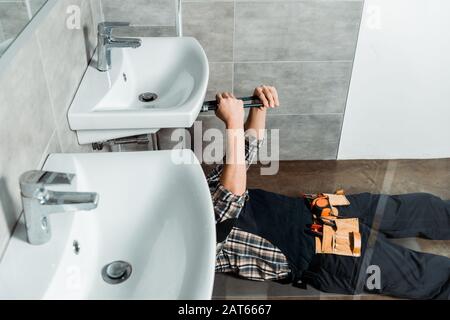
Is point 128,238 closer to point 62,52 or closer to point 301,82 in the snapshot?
point 62,52

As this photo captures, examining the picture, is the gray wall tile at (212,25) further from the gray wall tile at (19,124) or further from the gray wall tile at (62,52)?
the gray wall tile at (19,124)

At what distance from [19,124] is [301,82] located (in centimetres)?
→ 162

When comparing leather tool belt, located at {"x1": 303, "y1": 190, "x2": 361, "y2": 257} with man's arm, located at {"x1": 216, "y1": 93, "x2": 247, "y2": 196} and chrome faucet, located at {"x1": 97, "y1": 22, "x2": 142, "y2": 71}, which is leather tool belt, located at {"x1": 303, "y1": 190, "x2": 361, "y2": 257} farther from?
chrome faucet, located at {"x1": 97, "y1": 22, "x2": 142, "y2": 71}

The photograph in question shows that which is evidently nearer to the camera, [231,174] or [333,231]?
[231,174]

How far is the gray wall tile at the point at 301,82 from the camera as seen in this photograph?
2.23 metres

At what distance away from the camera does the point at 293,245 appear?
1499 millimetres

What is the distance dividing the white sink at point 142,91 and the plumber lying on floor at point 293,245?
0.18 m

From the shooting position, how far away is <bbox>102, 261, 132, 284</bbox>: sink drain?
95cm

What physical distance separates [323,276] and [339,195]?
43 centimetres

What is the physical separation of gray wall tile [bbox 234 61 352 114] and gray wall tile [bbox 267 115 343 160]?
0.05 metres

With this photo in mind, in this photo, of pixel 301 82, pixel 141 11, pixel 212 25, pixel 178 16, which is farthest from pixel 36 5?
pixel 301 82
